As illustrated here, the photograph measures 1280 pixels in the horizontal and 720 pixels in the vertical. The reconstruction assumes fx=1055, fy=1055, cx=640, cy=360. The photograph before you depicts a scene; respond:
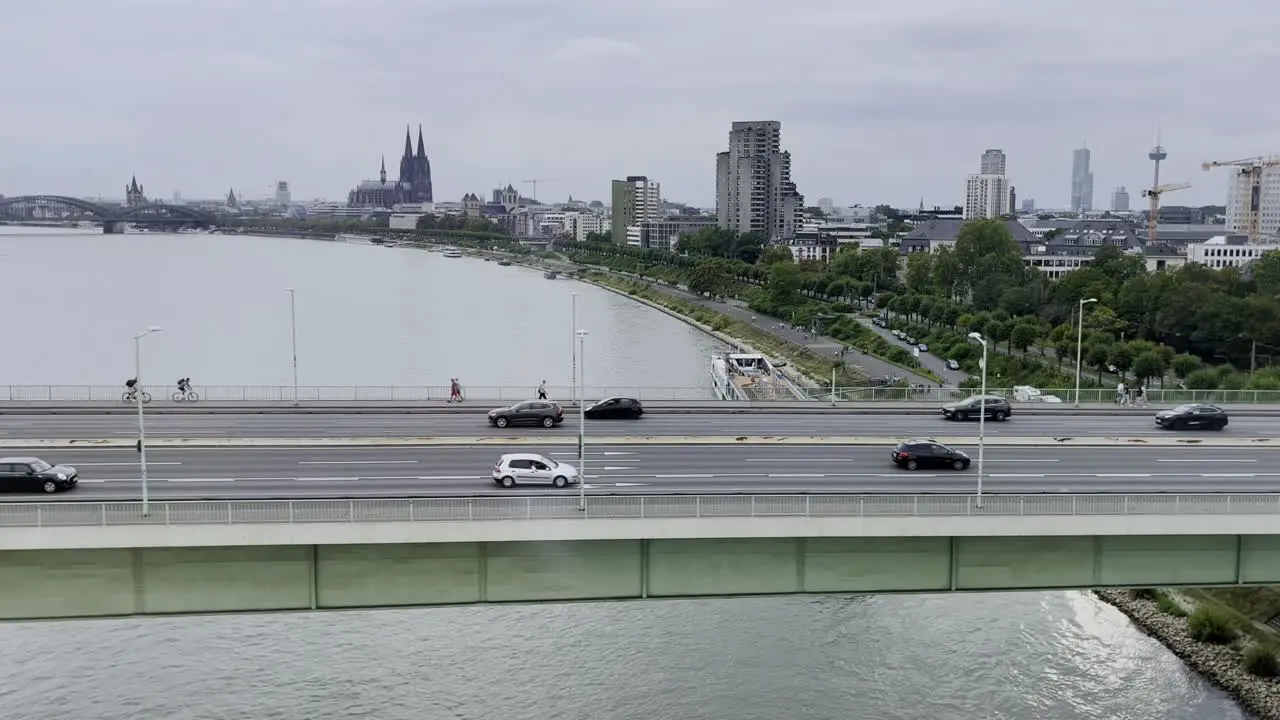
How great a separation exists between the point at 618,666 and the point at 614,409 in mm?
8475

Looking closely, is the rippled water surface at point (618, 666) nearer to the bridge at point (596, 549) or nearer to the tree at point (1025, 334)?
the bridge at point (596, 549)

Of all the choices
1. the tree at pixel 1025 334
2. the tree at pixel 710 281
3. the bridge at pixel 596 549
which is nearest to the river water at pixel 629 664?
the bridge at pixel 596 549

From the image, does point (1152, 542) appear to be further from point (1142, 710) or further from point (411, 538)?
point (411, 538)

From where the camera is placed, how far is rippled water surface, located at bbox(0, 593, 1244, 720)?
88.0ft

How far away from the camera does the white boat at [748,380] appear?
5940cm

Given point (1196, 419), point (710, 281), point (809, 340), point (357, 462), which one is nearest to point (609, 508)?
point (357, 462)

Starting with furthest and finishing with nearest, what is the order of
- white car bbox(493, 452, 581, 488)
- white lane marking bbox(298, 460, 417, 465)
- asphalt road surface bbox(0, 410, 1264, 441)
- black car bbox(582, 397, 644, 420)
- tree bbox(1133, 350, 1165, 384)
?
tree bbox(1133, 350, 1165, 384) < black car bbox(582, 397, 644, 420) < asphalt road surface bbox(0, 410, 1264, 441) < white lane marking bbox(298, 460, 417, 465) < white car bbox(493, 452, 581, 488)

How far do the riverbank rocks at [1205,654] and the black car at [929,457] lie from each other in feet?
32.9

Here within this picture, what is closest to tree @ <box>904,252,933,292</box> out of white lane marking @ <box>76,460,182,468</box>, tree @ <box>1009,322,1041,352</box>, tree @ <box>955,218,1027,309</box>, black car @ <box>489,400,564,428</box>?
tree @ <box>955,218,1027,309</box>

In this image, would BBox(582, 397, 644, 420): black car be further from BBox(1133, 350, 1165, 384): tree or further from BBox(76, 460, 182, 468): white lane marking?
BBox(1133, 350, 1165, 384): tree

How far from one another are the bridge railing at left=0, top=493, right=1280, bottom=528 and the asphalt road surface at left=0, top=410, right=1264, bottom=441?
10.9 m

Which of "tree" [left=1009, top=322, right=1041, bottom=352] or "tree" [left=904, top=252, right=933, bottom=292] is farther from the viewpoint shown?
"tree" [left=904, top=252, right=933, bottom=292]

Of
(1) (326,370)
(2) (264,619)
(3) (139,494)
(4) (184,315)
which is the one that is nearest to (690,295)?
(4) (184,315)

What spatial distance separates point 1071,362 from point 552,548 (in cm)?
5816
